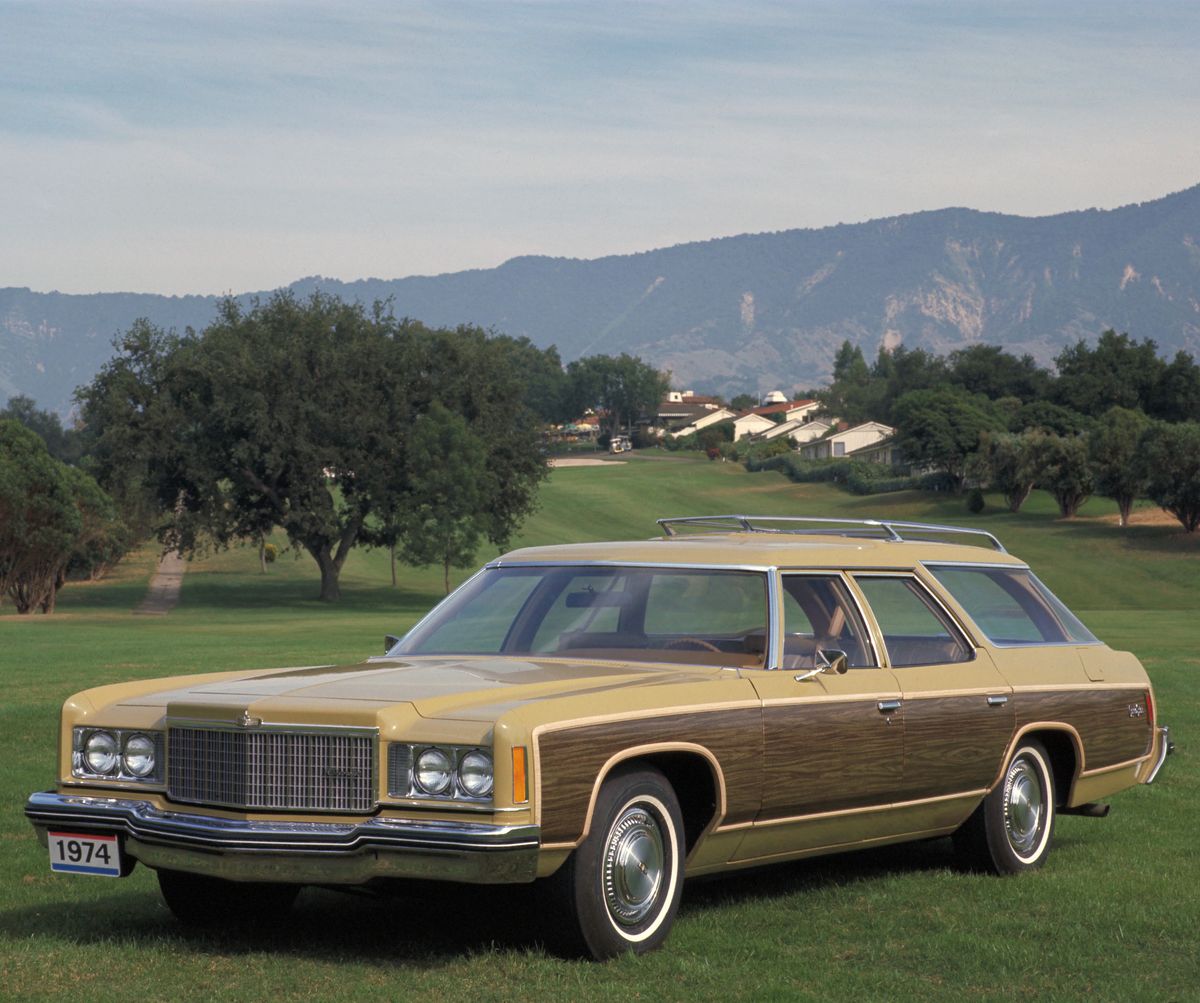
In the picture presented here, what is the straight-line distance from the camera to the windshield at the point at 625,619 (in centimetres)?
805

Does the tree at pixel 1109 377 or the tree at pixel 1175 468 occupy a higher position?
the tree at pixel 1109 377

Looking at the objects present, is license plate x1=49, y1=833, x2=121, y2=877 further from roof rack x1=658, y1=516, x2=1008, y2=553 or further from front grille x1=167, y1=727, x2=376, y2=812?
roof rack x1=658, y1=516, x2=1008, y2=553

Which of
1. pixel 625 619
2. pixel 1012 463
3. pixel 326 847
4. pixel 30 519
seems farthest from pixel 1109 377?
pixel 326 847

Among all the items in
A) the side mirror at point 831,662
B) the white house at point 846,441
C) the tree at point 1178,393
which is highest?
the tree at point 1178,393

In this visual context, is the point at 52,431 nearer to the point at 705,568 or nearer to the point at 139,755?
the point at 705,568

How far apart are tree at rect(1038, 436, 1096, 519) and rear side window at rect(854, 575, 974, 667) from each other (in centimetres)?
8792

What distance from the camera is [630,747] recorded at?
22.5ft

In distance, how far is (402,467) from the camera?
65.3 metres

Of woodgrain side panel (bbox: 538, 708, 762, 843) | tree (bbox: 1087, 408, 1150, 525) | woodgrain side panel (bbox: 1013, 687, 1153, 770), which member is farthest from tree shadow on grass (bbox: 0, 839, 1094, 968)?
tree (bbox: 1087, 408, 1150, 525)

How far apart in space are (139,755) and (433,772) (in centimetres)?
144

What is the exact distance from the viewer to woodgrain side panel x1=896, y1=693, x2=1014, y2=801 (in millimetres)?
8398

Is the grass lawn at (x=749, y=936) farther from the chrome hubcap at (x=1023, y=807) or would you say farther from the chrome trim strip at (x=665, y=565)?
the chrome trim strip at (x=665, y=565)

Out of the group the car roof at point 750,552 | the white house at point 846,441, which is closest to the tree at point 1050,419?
the white house at point 846,441

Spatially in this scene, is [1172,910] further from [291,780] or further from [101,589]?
[101,589]
